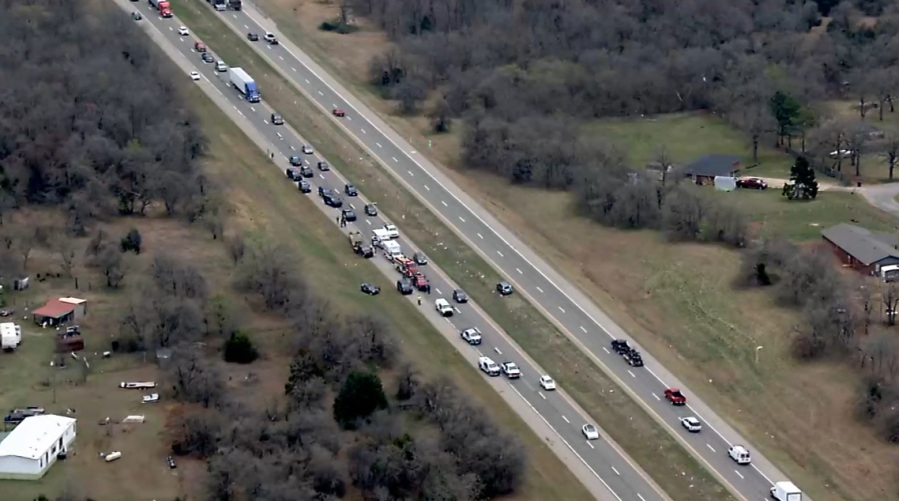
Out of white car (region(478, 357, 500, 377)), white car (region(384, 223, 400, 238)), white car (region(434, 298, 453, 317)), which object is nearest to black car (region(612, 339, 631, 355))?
white car (region(478, 357, 500, 377))

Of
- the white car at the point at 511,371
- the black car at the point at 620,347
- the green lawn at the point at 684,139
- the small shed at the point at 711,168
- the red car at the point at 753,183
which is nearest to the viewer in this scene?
the white car at the point at 511,371

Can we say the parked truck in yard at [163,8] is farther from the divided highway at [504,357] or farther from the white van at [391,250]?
the white van at [391,250]

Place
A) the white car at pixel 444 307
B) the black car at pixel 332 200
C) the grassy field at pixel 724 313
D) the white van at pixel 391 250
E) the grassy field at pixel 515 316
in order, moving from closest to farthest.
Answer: the grassy field at pixel 515 316 < the grassy field at pixel 724 313 < the white car at pixel 444 307 < the white van at pixel 391 250 < the black car at pixel 332 200

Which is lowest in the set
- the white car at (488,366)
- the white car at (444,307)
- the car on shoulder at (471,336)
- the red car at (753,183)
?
the red car at (753,183)

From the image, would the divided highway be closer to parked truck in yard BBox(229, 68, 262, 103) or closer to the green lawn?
parked truck in yard BBox(229, 68, 262, 103)

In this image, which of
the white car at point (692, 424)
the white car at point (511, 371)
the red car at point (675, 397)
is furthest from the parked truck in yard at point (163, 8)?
the white car at point (692, 424)

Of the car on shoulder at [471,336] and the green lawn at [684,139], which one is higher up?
the car on shoulder at [471,336]
